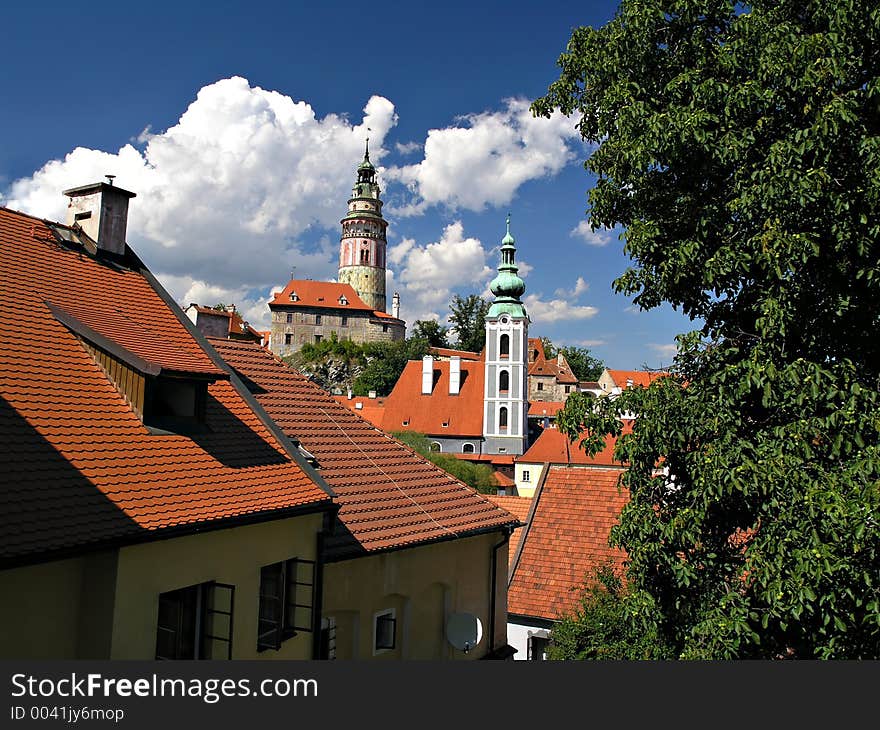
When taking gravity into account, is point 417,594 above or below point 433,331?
below

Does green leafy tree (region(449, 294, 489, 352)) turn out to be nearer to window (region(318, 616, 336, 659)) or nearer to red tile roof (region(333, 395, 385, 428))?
red tile roof (region(333, 395, 385, 428))

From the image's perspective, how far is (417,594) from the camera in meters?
10.5

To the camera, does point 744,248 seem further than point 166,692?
Yes

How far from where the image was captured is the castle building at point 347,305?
320 feet

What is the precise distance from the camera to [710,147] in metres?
6.72

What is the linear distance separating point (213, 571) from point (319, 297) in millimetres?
93349

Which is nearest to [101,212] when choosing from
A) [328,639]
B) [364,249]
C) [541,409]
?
[328,639]

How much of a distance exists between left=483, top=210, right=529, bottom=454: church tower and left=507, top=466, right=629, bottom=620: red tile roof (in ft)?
146

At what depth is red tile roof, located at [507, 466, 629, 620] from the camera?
14.5 meters

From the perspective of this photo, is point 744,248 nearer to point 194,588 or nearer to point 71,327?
point 194,588

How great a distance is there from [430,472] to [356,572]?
316 cm

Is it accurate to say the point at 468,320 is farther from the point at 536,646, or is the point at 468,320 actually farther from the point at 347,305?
the point at 536,646

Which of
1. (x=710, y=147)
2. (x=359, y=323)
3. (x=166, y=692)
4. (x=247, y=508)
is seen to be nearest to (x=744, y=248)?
(x=710, y=147)

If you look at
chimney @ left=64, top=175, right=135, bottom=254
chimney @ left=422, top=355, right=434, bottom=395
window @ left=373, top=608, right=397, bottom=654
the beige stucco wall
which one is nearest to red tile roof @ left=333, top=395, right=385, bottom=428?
chimney @ left=422, top=355, right=434, bottom=395
